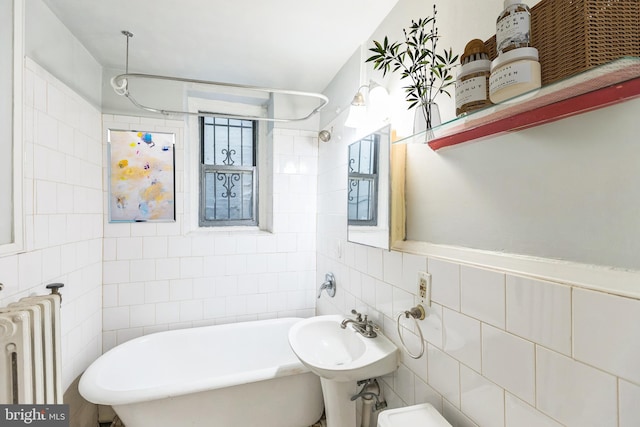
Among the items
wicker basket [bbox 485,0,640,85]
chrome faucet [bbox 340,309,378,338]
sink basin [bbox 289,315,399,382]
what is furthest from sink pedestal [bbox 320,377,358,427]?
wicker basket [bbox 485,0,640,85]

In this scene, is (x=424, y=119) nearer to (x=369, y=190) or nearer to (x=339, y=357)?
(x=369, y=190)

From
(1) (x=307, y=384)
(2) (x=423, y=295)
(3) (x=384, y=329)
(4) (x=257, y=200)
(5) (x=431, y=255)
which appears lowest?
(1) (x=307, y=384)

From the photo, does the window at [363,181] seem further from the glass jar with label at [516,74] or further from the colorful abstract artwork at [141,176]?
the colorful abstract artwork at [141,176]

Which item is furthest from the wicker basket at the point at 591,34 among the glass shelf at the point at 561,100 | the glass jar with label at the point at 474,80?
the glass jar with label at the point at 474,80

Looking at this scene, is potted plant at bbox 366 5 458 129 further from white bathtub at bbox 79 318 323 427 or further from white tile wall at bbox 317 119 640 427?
white bathtub at bbox 79 318 323 427

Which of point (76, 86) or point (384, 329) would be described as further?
point (76, 86)

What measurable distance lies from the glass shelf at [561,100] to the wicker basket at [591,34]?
3 centimetres

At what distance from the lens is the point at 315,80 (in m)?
2.30

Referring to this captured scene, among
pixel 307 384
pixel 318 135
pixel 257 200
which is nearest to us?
pixel 307 384

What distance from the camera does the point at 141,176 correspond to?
218 centimetres

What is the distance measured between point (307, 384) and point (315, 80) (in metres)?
2.20

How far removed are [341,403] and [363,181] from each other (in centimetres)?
117

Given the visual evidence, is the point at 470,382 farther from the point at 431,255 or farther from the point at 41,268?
the point at 41,268

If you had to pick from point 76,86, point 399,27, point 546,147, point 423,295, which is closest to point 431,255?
point 423,295
